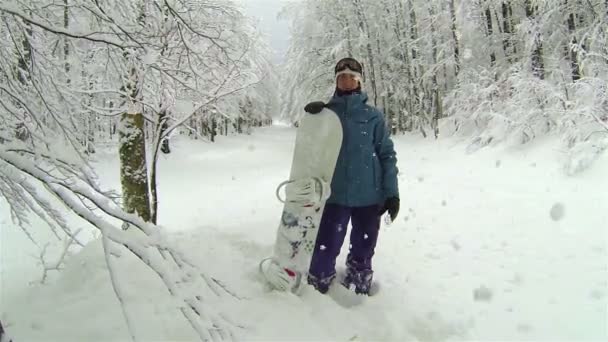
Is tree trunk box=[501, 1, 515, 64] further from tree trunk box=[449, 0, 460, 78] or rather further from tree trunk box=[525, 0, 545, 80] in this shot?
tree trunk box=[449, 0, 460, 78]

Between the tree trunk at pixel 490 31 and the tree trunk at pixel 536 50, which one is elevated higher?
the tree trunk at pixel 490 31

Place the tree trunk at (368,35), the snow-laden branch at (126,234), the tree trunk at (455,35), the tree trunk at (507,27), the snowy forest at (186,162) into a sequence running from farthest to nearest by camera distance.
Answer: the tree trunk at (368,35), the tree trunk at (455,35), the tree trunk at (507,27), the snowy forest at (186,162), the snow-laden branch at (126,234)

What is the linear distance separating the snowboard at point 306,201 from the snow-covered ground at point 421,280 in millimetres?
198

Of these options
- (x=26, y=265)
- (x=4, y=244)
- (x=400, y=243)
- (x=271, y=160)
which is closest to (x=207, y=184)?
(x=271, y=160)

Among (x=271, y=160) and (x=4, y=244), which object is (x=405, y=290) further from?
(x=271, y=160)

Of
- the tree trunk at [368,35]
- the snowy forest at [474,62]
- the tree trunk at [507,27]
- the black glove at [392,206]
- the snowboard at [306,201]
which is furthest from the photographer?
the tree trunk at [368,35]

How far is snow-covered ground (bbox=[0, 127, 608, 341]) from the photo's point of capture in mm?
2693

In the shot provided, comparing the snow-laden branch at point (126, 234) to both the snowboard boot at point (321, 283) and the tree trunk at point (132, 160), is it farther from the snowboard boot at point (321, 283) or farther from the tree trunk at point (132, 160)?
the tree trunk at point (132, 160)

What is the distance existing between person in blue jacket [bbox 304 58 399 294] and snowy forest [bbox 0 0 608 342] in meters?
0.34

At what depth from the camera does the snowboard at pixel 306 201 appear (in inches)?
125

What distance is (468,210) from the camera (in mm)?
6223

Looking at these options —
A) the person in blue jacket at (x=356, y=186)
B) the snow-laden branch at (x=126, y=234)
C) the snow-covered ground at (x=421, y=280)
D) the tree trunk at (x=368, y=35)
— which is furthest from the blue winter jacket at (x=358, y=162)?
the tree trunk at (x=368, y=35)

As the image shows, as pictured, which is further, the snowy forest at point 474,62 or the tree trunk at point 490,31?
the tree trunk at point 490,31

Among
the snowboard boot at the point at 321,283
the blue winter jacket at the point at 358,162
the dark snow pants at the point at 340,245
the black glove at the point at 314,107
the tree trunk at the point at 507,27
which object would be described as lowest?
the snowboard boot at the point at 321,283
